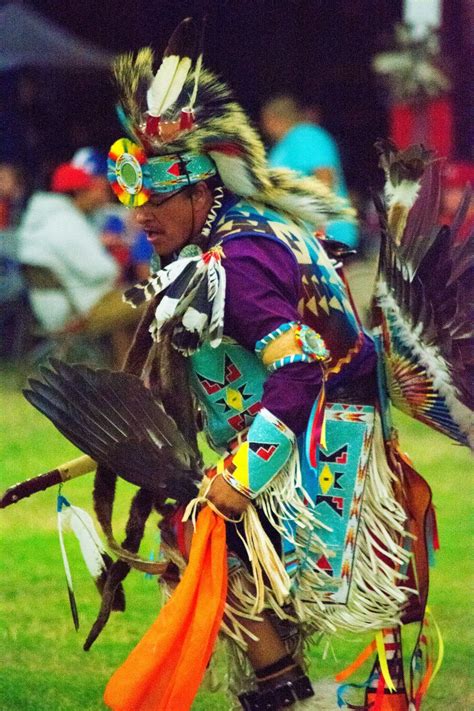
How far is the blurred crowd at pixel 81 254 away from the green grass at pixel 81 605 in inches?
68.5

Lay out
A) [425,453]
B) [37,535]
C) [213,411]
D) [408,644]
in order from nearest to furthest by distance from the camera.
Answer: [213,411], [408,644], [37,535], [425,453]

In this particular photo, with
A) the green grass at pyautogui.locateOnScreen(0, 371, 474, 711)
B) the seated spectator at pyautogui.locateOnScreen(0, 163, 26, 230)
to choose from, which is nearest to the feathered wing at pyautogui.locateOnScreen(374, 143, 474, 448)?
the green grass at pyautogui.locateOnScreen(0, 371, 474, 711)

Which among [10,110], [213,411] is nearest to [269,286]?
[213,411]

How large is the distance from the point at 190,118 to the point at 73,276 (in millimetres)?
5015

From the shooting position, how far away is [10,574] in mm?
4781

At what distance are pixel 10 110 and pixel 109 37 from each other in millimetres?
813

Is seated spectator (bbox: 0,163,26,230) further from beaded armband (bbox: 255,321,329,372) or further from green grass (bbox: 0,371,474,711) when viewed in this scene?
beaded armband (bbox: 255,321,329,372)

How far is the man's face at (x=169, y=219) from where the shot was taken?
3084mm

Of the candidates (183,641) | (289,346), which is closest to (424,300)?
(289,346)

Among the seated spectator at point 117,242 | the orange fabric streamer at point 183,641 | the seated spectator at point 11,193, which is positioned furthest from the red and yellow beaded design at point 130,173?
the seated spectator at point 11,193

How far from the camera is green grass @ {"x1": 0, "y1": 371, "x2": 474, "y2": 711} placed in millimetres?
3744

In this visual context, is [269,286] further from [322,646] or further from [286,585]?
[322,646]

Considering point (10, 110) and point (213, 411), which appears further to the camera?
point (10, 110)

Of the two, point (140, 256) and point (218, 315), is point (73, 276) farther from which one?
point (218, 315)
